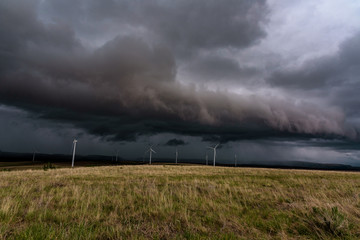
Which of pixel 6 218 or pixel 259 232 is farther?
pixel 6 218

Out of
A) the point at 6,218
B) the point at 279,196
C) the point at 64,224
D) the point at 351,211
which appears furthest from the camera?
the point at 279,196

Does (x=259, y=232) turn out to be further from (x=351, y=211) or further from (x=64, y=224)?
(x=64, y=224)

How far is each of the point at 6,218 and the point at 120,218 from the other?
4078 millimetres

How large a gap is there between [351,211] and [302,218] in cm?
278

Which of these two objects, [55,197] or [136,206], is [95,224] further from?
[55,197]

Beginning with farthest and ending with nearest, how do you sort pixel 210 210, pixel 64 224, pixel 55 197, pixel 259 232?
pixel 55 197 < pixel 210 210 < pixel 64 224 < pixel 259 232

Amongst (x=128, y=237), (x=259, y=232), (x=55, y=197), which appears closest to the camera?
(x=128, y=237)

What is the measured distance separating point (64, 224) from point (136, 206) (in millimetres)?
3558

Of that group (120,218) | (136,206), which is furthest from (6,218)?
(136,206)

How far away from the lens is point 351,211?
30.6 feet

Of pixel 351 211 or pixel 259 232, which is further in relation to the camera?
pixel 351 211

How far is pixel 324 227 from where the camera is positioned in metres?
7.32

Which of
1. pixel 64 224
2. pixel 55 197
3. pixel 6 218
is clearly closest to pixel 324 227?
pixel 64 224

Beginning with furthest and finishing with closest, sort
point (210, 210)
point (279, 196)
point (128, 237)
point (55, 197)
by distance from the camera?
point (279, 196) < point (55, 197) < point (210, 210) < point (128, 237)
